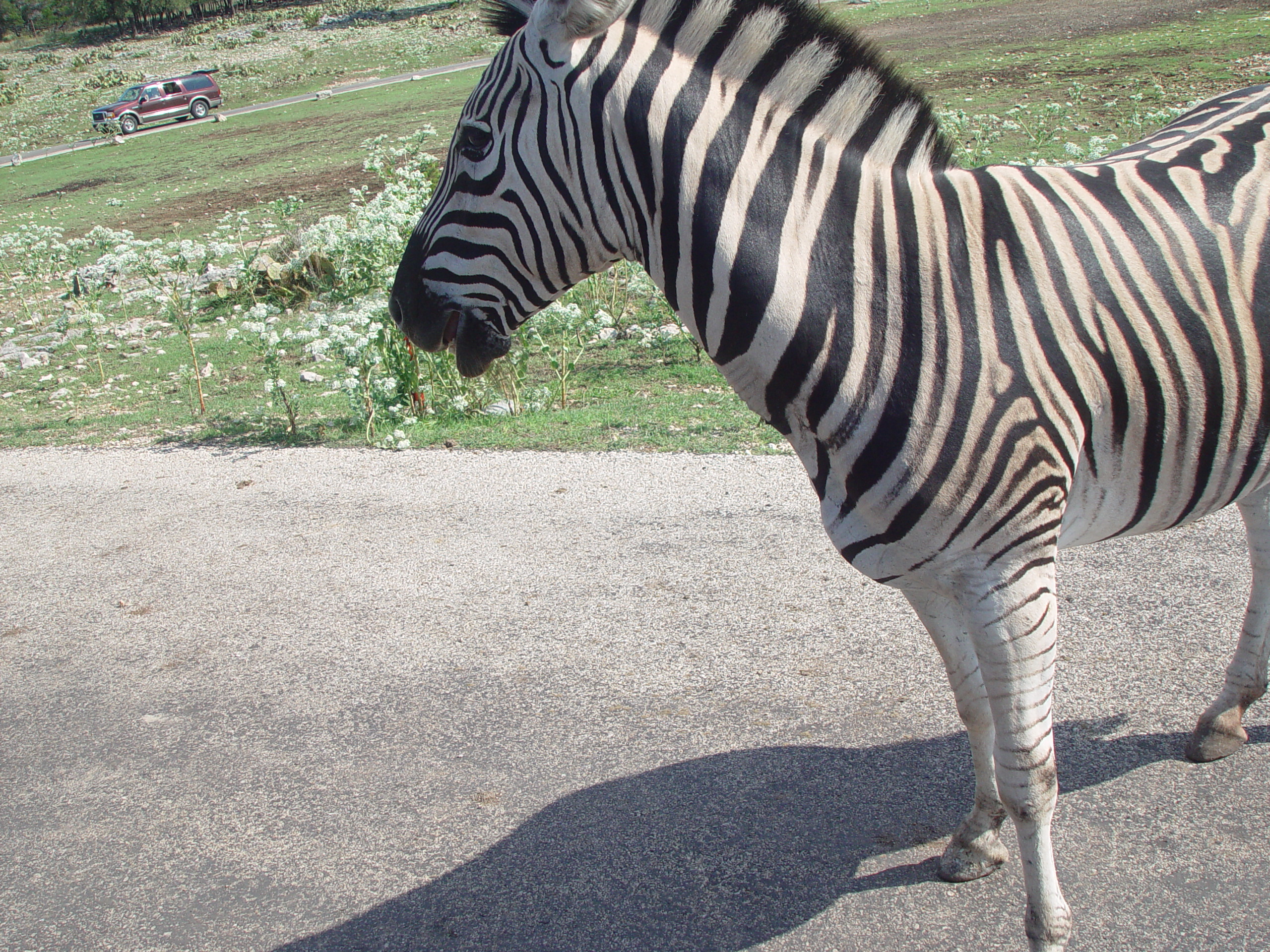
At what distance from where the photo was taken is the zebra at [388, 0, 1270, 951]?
206cm

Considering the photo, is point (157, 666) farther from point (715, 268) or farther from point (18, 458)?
point (18, 458)

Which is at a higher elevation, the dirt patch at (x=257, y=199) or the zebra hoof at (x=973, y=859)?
the dirt patch at (x=257, y=199)

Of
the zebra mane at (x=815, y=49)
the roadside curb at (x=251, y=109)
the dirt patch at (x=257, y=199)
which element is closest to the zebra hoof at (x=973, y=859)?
the zebra mane at (x=815, y=49)

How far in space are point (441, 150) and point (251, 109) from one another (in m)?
17.7

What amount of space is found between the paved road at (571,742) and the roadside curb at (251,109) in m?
26.6

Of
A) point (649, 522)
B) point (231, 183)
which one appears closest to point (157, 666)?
point (649, 522)

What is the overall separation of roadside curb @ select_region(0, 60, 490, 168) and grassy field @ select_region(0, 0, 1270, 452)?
4.76 ft

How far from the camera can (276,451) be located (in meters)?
6.47

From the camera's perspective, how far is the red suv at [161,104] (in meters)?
29.8

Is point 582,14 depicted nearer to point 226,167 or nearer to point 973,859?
point 973,859

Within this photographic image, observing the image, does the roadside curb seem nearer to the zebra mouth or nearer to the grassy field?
the grassy field

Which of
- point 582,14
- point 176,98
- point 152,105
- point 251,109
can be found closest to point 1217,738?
point 582,14

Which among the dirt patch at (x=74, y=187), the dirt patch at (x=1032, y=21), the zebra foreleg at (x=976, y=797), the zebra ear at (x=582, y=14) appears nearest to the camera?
the zebra ear at (x=582, y=14)

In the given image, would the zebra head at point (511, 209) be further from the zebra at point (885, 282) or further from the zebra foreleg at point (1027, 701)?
the zebra foreleg at point (1027, 701)
